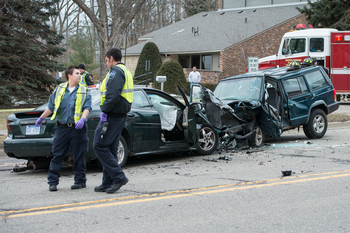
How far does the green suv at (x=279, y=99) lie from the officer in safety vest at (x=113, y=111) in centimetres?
371

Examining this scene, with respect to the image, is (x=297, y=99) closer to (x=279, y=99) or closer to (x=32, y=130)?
(x=279, y=99)

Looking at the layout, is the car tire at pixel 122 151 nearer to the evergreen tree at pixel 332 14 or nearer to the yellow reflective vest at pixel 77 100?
the yellow reflective vest at pixel 77 100

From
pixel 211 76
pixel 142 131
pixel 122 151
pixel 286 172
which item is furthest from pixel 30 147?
pixel 211 76

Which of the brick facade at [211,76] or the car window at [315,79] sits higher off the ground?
the brick facade at [211,76]

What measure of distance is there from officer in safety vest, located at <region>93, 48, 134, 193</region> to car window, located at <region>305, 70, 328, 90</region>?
7.19 meters

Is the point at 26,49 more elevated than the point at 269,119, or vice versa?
the point at 26,49

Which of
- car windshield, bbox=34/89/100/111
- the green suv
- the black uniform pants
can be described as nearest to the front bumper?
car windshield, bbox=34/89/100/111

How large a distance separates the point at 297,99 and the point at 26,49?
14.0 m

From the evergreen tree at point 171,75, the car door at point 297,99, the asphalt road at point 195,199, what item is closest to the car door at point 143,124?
the asphalt road at point 195,199

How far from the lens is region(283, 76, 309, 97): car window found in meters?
10.8

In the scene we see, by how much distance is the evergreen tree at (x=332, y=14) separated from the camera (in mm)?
25719

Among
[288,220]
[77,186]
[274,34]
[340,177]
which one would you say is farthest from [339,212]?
[274,34]

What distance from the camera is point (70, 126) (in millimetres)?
6027

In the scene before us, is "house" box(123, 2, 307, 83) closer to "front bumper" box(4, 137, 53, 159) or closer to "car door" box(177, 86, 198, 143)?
"car door" box(177, 86, 198, 143)
